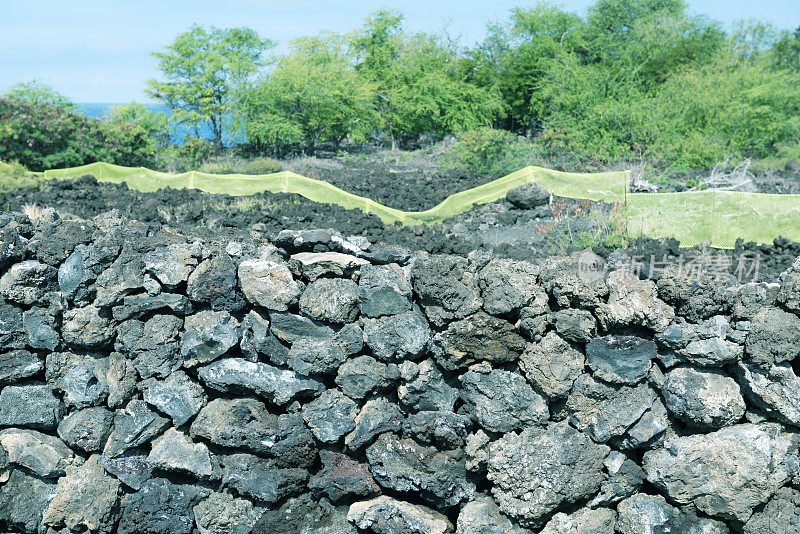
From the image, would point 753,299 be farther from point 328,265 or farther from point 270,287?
point 270,287

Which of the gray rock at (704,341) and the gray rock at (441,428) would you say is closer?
the gray rock at (704,341)

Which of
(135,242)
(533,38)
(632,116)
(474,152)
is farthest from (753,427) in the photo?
(533,38)

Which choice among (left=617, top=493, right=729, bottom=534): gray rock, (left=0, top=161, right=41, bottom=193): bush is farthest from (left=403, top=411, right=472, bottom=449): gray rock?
(left=0, top=161, right=41, bottom=193): bush

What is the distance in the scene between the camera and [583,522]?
4.20 metres

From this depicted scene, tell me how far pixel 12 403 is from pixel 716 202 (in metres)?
6.93

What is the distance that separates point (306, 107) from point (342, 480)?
19607 mm

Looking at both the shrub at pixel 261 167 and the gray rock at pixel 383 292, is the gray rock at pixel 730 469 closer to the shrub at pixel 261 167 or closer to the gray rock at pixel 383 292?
the gray rock at pixel 383 292

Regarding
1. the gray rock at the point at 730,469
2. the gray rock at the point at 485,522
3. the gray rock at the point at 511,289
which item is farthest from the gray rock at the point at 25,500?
the gray rock at the point at 730,469

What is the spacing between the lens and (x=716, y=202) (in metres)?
7.08

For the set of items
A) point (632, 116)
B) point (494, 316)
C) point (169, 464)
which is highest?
point (632, 116)

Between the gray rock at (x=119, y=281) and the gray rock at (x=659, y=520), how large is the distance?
3655mm

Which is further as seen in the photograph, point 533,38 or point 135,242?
point 533,38

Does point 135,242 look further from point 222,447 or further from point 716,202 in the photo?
point 716,202

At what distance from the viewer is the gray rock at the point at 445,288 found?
4219 mm
